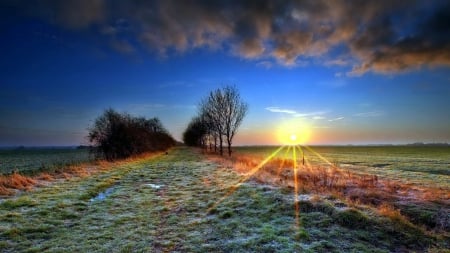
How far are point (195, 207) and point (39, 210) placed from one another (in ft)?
19.2

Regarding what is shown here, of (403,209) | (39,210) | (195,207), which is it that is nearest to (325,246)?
(195,207)

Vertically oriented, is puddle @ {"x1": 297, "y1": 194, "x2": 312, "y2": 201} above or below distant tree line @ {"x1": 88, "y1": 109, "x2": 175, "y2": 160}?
below

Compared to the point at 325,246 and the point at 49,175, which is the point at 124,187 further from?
the point at 325,246

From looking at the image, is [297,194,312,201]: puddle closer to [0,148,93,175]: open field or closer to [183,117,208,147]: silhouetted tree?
[0,148,93,175]: open field

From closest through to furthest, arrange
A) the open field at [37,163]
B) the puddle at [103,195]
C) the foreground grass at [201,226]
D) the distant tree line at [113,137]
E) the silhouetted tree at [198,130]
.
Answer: the foreground grass at [201,226]
the puddle at [103,195]
the open field at [37,163]
the distant tree line at [113,137]
the silhouetted tree at [198,130]

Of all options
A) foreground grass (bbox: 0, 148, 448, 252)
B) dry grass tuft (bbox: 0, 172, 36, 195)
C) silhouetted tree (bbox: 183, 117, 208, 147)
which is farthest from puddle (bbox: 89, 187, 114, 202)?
silhouetted tree (bbox: 183, 117, 208, 147)

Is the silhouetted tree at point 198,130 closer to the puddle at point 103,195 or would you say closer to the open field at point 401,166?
the open field at point 401,166

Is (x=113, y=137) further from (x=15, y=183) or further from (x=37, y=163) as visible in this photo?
(x=15, y=183)

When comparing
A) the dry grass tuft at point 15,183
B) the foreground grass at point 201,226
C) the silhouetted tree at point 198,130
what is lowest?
the foreground grass at point 201,226

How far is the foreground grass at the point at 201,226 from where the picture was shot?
24.1ft

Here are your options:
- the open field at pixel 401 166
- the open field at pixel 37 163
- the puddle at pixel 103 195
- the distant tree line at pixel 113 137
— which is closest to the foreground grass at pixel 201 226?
the puddle at pixel 103 195

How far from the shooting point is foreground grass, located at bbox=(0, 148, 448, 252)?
734 cm

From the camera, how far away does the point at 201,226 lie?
897 cm

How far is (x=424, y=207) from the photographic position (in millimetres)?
12328
